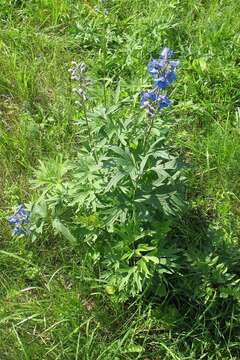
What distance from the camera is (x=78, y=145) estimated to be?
10.8 feet

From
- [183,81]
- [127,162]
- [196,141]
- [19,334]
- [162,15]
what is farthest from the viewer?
[162,15]

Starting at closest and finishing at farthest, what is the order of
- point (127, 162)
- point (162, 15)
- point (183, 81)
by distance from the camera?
point (127, 162) → point (183, 81) → point (162, 15)

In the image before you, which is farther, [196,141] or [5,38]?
[5,38]

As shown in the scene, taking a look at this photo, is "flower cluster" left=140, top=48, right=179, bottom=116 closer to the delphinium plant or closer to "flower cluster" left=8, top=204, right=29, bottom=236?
the delphinium plant

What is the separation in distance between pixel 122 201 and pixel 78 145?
0.99 metres

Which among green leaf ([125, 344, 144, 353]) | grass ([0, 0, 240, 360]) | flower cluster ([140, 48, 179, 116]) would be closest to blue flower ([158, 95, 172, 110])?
flower cluster ([140, 48, 179, 116])

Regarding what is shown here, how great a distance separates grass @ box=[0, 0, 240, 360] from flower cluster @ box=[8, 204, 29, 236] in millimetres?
113

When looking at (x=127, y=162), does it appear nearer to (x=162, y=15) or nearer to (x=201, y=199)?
(x=201, y=199)

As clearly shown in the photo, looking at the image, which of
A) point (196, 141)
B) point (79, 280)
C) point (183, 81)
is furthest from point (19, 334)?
point (183, 81)

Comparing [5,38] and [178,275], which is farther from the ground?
[5,38]

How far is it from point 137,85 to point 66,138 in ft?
1.82

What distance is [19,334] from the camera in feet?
8.26

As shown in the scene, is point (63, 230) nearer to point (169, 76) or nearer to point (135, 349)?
point (135, 349)

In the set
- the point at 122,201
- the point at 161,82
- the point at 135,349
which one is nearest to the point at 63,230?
the point at 122,201
